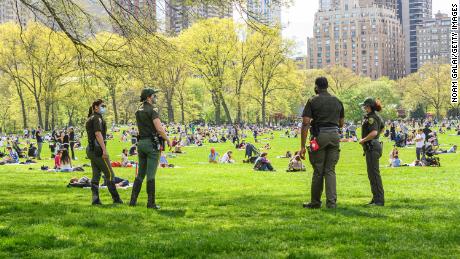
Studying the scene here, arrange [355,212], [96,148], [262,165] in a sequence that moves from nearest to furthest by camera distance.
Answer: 1. [355,212]
2. [96,148]
3. [262,165]

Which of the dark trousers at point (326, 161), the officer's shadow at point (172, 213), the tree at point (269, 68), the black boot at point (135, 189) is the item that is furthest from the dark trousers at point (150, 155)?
the tree at point (269, 68)

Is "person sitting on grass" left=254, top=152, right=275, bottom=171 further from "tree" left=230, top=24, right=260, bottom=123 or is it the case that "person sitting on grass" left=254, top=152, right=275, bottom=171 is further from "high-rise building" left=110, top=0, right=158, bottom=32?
"tree" left=230, top=24, right=260, bottom=123

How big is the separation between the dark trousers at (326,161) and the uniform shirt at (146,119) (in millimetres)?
2502

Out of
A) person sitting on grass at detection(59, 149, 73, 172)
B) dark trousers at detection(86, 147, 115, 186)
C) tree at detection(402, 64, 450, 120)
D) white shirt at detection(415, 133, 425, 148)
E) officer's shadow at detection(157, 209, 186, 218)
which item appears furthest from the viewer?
tree at detection(402, 64, 450, 120)

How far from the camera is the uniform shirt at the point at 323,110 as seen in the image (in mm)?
8688

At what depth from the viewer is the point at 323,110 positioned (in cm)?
870

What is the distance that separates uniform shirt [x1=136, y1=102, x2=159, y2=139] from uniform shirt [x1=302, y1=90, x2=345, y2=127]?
2372 millimetres

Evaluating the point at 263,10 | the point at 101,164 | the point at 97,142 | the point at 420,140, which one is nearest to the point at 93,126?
the point at 97,142

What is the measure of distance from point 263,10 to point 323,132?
5.31 m

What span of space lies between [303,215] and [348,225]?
1.07 metres

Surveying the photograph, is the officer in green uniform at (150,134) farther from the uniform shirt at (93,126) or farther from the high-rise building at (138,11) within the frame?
the high-rise building at (138,11)

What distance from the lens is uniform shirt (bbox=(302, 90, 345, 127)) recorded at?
28.5ft

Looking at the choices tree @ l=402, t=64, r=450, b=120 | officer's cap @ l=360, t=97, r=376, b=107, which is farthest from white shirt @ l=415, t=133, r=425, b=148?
tree @ l=402, t=64, r=450, b=120

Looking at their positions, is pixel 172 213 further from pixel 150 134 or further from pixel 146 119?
pixel 146 119
